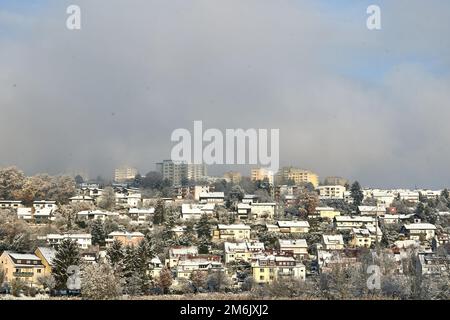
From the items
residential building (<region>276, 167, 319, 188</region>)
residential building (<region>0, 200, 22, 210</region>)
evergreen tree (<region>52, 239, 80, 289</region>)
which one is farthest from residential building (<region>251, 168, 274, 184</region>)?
evergreen tree (<region>52, 239, 80, 289</region>)

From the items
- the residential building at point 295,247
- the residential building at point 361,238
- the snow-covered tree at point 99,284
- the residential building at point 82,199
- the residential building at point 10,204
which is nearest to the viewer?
the snow-covered tree at point 99,284

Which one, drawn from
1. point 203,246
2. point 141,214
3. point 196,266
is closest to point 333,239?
point 203,246

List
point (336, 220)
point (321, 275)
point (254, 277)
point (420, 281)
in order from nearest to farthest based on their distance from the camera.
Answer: point (420, 281), point (321, 275), point (254, 277), point (336, 220)

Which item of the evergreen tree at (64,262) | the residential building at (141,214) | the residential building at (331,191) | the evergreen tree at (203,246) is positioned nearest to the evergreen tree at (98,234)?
the residential building at (141,214)

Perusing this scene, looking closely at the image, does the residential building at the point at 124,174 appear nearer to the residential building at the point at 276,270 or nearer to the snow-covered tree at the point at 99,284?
the residential building at the point at 276,270

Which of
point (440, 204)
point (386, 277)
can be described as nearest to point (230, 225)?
point (386, 277)

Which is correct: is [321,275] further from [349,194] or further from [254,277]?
[349,194]

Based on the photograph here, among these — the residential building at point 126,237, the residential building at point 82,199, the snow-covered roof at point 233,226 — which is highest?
the residential building at point 82,199
